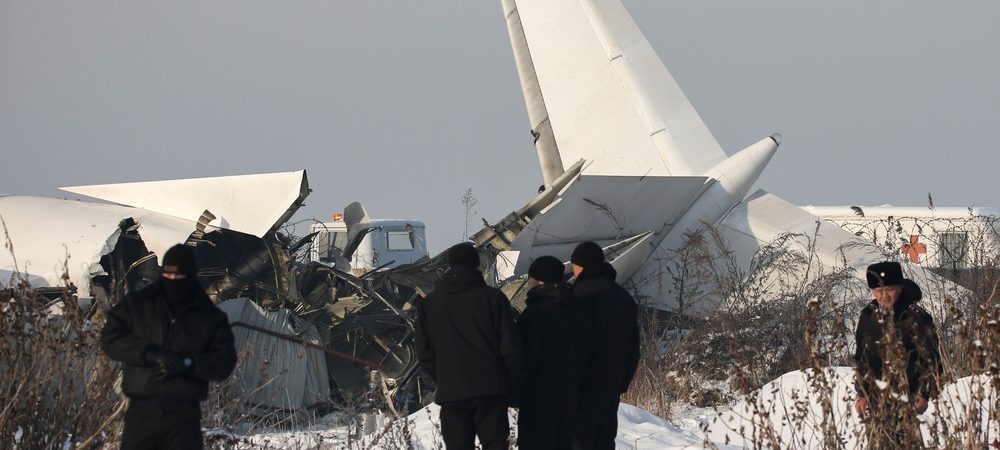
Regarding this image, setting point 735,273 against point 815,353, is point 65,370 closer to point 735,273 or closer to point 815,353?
point 815,353

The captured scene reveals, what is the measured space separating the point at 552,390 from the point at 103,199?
9879 millimetres

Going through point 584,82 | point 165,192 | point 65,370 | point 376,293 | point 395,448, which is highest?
A: point 584,82

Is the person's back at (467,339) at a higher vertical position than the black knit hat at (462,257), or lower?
lower

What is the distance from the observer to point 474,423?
728cm

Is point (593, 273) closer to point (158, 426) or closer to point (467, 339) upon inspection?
point (467, 339)

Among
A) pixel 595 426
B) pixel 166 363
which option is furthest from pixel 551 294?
pixel 166 363

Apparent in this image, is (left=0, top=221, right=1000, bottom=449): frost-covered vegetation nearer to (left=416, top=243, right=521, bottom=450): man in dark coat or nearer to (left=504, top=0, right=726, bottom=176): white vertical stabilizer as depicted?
(left=416, top=243, right=521, bottom=450): man in dark coat

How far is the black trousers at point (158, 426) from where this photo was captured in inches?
228

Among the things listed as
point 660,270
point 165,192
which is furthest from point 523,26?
point 165,192

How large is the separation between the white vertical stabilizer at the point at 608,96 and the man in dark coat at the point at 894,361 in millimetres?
13063

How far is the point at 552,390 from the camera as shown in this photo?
762cm

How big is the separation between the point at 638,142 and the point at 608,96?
3.21ft

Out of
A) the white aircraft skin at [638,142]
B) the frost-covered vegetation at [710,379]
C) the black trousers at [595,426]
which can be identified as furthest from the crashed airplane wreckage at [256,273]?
the black trousers at [595,426]

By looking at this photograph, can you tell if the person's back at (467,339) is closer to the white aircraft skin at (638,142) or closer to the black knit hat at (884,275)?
the black knit hat at (884,275)
